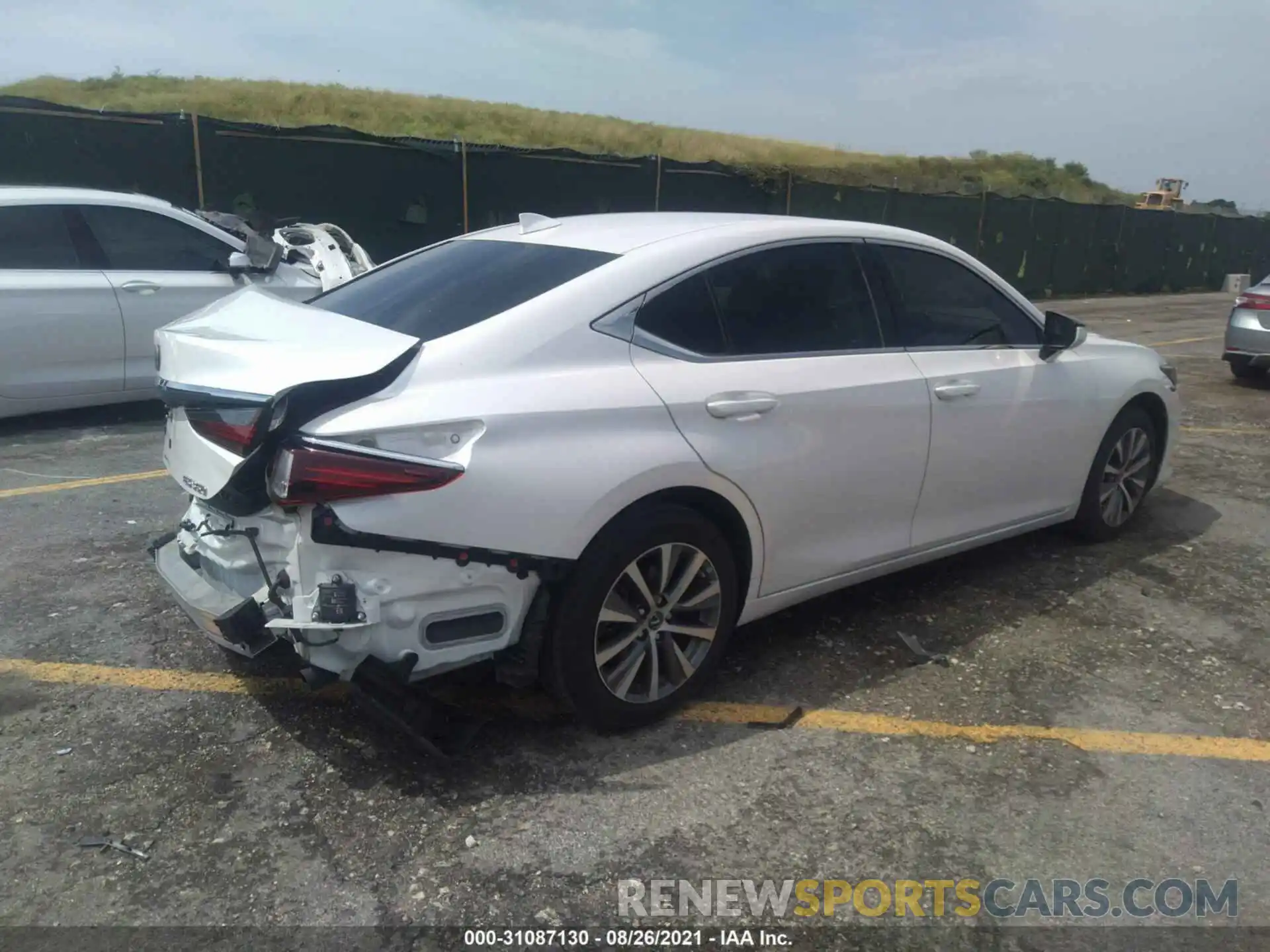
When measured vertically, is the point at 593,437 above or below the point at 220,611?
above

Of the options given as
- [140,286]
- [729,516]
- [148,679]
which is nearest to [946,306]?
[729,516]

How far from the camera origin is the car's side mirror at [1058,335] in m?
4.54

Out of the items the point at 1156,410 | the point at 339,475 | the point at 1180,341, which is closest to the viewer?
the point at 339,475

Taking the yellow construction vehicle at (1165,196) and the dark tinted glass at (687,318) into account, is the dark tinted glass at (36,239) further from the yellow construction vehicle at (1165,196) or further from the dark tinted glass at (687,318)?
the yellow construction vehicle at (1165,196)

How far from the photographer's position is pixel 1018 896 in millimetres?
2678

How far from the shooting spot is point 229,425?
2.85 meters

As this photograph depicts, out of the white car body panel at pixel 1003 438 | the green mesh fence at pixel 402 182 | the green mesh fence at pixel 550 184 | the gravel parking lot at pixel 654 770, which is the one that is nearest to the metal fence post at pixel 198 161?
the green mesh fence at pixel 402 182

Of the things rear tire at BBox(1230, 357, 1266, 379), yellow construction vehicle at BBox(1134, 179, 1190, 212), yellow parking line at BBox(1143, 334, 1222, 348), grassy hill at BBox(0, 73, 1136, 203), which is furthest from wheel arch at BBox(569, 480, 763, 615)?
yellow construction vehicle at BBox(1134, 179, 1190, 212)

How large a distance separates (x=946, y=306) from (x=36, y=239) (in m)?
5.83

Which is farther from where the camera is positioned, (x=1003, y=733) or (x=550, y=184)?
(x=550, y=184)

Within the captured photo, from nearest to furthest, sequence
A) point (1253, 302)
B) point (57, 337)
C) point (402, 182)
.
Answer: point (57, 337), point (1253, 302), point (402, 182)

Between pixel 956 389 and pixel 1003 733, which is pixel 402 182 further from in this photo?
pixel 1003 733

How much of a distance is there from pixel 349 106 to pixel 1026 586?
41.1 metres

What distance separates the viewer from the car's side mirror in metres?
4.54
